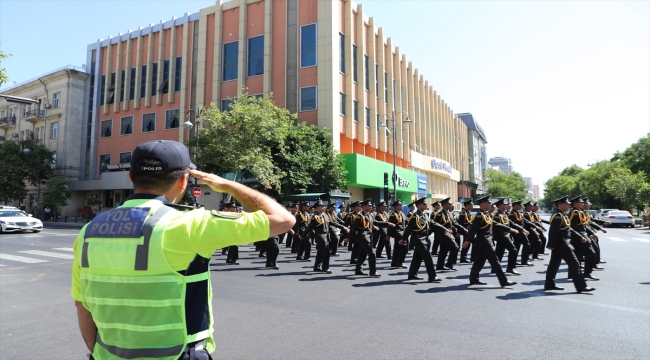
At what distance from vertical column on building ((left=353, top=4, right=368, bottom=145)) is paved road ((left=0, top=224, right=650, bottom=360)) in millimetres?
21970

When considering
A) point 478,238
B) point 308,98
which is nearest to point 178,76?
point 308,98

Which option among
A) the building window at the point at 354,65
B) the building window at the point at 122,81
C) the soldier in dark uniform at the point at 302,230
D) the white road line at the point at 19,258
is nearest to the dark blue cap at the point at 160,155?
the soldier in dark uniform at the point at 302,230

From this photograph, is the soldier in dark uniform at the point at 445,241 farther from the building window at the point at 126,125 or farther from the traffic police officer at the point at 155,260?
the building window at the point at 126,125

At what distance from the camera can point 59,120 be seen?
137 ft

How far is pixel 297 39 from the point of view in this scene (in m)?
29.7

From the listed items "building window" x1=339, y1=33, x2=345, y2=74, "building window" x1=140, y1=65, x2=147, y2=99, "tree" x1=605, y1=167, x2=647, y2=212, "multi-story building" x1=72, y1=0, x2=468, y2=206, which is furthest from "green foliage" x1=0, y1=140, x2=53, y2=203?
"tree" x1=605, y1=167, x2=647, y2=212

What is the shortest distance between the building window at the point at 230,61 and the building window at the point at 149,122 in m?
8.76

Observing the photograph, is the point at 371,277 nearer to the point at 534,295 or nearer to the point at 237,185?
the point at 534,295

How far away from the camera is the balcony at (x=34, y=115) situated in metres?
42.8

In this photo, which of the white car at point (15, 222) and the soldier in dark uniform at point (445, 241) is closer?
the soldier in dark uniform at point (445, 241)

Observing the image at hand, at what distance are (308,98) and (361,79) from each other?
197 inches

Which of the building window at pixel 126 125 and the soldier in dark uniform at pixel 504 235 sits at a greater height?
the building window at pixel 126 125

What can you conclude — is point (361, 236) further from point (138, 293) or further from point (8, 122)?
point (8, 122)

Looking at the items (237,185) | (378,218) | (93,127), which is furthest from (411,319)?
(93,127)
